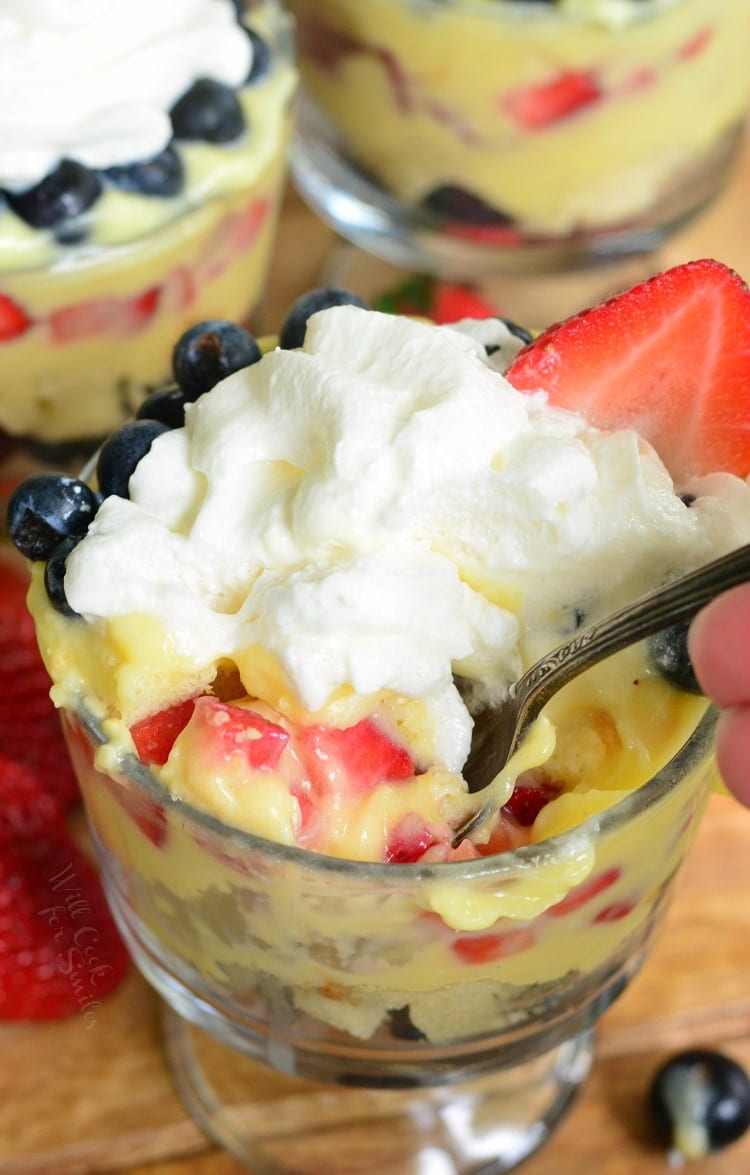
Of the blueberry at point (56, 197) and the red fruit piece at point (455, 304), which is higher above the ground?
the blueberry at point (56, 197)

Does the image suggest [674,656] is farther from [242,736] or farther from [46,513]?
[46,513]

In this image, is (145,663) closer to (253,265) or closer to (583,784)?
(583,784)

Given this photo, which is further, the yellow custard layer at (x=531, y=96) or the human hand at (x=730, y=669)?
the yellow custard layer at (x=531, y=96)

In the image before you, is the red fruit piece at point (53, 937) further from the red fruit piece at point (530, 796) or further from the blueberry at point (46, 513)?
the red fruit piece at point (530, 796)

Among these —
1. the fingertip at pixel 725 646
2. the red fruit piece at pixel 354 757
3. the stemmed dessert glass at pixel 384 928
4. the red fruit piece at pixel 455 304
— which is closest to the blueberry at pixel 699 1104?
the stemmed dessert glass at pixel 384 928

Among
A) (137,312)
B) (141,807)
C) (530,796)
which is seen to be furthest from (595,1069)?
(137,312)

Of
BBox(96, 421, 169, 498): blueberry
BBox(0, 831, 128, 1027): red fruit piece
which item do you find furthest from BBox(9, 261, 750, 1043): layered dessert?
BBox(0, 831, 128, 1027): red fruit piece
